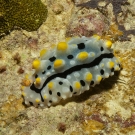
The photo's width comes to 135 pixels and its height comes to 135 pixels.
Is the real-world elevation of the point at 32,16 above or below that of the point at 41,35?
above

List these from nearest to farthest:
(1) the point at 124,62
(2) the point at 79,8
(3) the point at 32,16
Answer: (1) the point at 124,62
(3) the point at 32,16
(2) the point at 79,8

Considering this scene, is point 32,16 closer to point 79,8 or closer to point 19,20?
point 19,20

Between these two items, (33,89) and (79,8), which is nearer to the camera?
(33,89)

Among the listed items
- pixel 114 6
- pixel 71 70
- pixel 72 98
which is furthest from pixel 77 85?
pixel 114 6

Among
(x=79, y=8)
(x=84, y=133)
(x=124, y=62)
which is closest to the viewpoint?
(x=84, y=133)

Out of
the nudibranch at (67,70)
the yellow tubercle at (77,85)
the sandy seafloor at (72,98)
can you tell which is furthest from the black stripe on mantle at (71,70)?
the sandy seafloor at (72,98)

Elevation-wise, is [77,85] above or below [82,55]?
below

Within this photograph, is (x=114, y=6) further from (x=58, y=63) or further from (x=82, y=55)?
(x=58, y=63)

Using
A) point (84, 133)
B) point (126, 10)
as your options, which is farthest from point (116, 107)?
point (126, 10)

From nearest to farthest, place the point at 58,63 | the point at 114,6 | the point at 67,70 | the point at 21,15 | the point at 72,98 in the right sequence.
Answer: the point at 58,63, the point at 67,70, the point at 72,98, the point at 21,15, the point at 114,6
